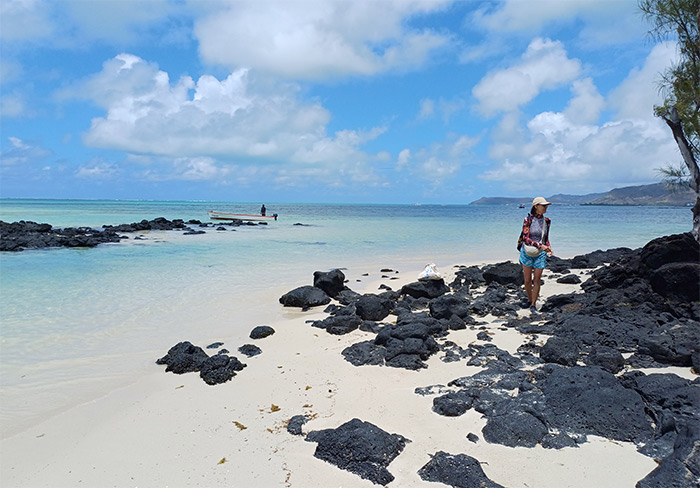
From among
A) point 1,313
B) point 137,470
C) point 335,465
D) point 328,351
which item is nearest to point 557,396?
point 335,465

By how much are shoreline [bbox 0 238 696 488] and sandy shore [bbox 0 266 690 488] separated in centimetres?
1

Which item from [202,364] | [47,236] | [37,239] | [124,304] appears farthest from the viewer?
[47,236]

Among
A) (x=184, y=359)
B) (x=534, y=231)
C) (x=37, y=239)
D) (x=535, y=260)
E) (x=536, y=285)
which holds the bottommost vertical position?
→ (x=184, y=359)

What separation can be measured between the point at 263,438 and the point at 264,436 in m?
0.03

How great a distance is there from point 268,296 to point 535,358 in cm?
692

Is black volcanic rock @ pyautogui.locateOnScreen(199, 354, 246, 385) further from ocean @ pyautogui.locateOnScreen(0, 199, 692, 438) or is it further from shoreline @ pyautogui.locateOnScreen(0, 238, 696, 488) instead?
ocean @ pyautogui.locateOnScreen(0, 199, 692, 438)

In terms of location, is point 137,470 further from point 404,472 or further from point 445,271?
point 445,271

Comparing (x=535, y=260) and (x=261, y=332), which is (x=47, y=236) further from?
(x=535, y=260)

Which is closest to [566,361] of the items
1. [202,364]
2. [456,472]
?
[456,472]

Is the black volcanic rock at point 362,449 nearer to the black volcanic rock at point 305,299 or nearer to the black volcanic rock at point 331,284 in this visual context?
the black volcanic rock at point 305,299

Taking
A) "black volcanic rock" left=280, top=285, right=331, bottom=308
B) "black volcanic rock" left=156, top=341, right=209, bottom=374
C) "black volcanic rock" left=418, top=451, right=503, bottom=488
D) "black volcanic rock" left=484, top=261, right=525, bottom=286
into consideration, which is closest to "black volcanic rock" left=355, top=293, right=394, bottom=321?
"black volcanic rock" left=280, top=285, right=331, bottom=308

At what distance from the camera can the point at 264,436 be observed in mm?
3930

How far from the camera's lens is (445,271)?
14516 millimetres

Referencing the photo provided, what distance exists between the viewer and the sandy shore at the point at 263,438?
130 inches
